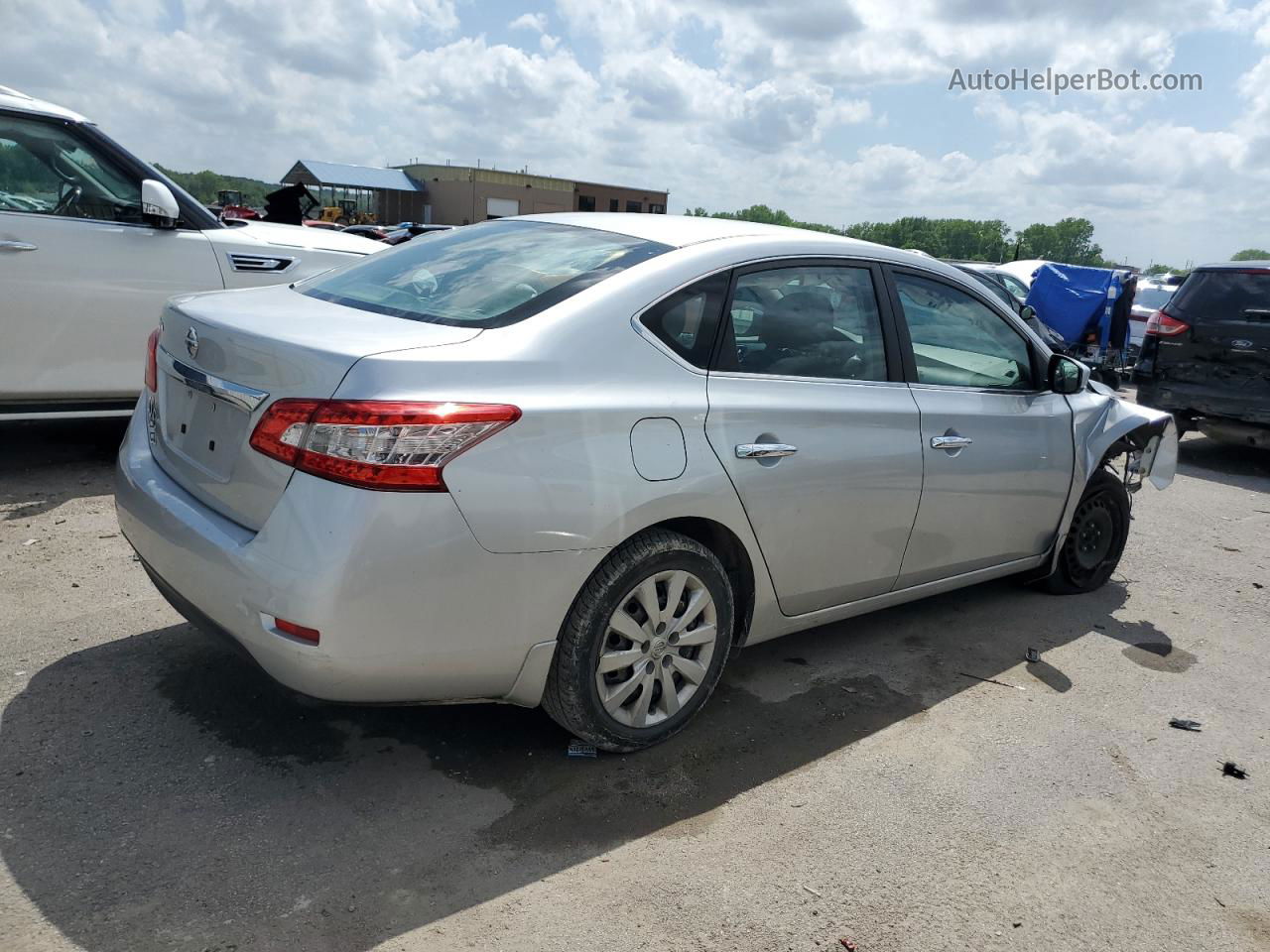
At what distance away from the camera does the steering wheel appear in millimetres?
5535

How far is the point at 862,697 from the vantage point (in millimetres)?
3916

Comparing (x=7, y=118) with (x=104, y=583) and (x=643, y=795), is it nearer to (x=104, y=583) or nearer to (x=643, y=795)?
(x=104, y=583)

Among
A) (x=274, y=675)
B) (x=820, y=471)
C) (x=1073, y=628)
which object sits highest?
(x=820, y=471)

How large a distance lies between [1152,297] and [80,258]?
61.9 ft

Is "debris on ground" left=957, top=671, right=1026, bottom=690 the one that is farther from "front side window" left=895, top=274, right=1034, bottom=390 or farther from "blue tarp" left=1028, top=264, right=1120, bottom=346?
"blue tarp" left=1028, top=264, right=1120, bottom=346

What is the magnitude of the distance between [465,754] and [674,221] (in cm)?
202

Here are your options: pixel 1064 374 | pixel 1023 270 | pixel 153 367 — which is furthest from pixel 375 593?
pixel 1023 270

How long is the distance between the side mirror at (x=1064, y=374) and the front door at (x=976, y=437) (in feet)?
0.15

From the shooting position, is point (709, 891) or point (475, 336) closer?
point (709, 891)

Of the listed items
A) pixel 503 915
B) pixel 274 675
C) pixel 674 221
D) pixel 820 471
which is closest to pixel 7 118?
pixel 674 221

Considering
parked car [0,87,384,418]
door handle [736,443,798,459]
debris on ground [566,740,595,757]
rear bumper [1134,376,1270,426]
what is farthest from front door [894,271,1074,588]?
rear bumper [1134,376,1270,426]

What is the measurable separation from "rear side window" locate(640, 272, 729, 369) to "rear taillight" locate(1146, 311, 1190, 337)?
7.61 metres

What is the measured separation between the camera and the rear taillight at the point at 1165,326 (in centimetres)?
933

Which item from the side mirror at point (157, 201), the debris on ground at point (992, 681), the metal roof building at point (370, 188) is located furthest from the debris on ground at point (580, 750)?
the metal roof building at point (370, 188)
